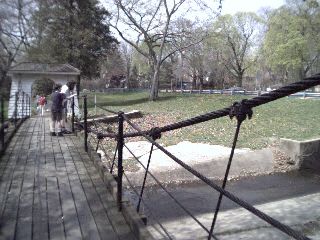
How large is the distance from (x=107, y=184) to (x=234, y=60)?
211ft

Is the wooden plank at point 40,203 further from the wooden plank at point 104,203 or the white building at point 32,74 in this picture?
the white building at point 32,74

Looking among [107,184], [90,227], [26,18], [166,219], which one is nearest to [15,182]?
[107,184]

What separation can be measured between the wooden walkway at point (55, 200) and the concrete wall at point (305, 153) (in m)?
9.54

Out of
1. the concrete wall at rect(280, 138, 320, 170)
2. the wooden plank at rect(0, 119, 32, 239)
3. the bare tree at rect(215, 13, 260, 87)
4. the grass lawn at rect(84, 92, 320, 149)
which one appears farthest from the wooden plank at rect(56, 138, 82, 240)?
the bare tree at rect(215, 13, 260, 87)

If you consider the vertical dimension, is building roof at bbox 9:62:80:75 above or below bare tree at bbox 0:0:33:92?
below

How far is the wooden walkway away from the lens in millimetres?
4371

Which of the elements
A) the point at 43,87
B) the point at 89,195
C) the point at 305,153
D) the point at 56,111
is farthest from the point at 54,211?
the point at 43,87

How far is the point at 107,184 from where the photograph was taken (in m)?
6.09

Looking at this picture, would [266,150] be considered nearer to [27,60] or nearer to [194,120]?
[194,120]

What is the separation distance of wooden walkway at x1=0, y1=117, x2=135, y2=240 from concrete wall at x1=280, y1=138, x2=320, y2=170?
9.54 meters

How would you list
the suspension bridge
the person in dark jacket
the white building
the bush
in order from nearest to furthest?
the suspension bridge → the person in dark jacket → the white building → the bush

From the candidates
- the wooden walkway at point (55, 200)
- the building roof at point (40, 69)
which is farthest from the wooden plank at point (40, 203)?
the building roof at point (40, 69)

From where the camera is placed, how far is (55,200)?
17.9 feet

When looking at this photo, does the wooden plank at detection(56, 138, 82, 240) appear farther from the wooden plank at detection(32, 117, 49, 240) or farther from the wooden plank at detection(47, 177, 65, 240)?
the wooden plank at detection(32, 117, 49, 240)
